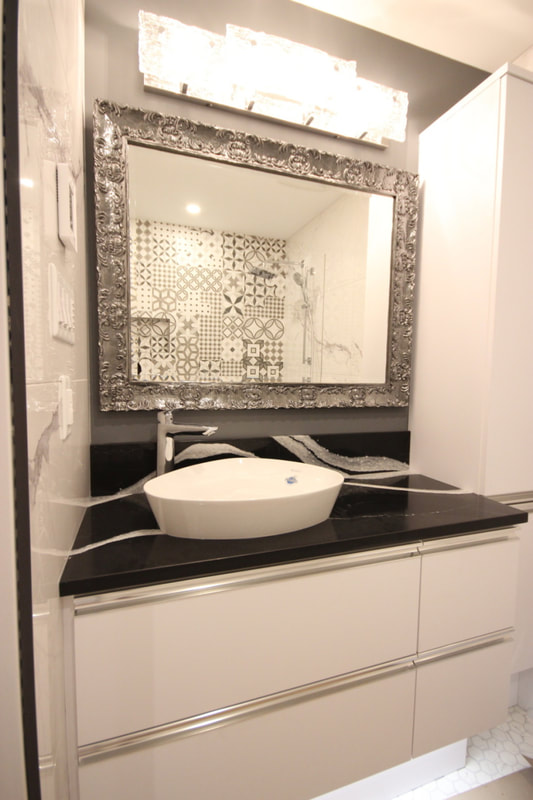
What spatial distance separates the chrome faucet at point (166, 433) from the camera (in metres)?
1.05

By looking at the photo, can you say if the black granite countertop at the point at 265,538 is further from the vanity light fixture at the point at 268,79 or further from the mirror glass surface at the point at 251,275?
the vanity light fixture at the point at 268,79

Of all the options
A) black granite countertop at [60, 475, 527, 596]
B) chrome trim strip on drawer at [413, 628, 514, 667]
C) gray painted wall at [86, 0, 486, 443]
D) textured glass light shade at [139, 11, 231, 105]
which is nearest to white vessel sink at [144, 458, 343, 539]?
black granite countertop at [60, 475, 527, 596]

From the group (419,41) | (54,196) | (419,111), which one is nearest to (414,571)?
(54,196)

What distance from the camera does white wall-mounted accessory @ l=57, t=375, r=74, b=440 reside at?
0.65m

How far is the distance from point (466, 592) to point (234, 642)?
644 millimetres

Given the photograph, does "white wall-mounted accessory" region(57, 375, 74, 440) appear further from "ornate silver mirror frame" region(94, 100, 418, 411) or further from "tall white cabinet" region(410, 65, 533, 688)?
"tall white cabinet" region(410, 65, 533, 688)

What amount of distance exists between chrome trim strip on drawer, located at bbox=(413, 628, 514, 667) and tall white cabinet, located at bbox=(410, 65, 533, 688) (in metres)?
0.25

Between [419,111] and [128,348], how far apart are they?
140 centimetres

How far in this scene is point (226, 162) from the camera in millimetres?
1139

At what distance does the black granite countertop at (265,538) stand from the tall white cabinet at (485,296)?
0.20m

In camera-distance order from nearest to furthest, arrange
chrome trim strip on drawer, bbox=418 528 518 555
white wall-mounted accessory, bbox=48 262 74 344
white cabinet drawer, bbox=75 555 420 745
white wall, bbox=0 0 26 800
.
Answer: white wall, bbox=0 0 26 800
white wall-mounted accessory, bbox=48 262 74 344
white cabinet drawer, bbox=75 555 420 745
chrome trim strip on drawer, bbox=418 528 518 555

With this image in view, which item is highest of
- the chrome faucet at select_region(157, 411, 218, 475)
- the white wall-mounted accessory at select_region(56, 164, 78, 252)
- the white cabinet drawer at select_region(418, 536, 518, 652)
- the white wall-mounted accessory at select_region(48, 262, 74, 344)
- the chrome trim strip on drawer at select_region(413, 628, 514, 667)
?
the white wall-mounted accessory at select_region(56, 164, 78, 252)

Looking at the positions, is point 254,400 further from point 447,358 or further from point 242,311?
point 447,358

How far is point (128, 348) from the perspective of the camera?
3.58ft
